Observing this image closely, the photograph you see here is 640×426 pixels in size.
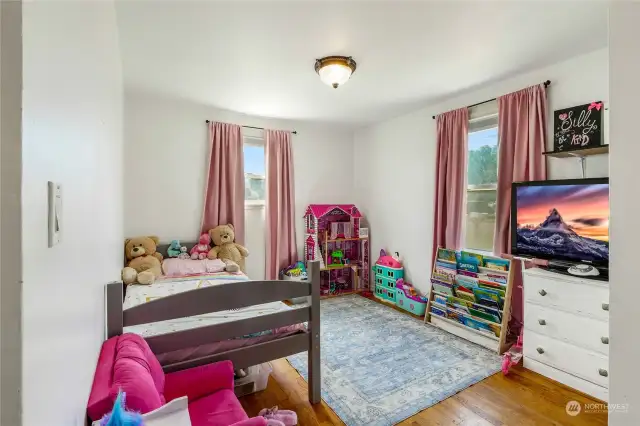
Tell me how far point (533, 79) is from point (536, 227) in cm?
130

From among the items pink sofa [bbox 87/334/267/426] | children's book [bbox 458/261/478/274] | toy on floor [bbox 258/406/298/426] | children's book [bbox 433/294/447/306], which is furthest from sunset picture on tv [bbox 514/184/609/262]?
pink sofa [bbox 87/334/267/426]

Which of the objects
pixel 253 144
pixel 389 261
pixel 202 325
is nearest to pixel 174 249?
pixel 253 144

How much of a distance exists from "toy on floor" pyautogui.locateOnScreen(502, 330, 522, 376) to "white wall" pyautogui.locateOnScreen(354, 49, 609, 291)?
47.2 inches

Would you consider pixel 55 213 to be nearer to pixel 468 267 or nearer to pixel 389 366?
pixel 389 366

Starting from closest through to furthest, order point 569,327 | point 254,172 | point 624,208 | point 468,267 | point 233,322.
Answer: point 624,208, point 233,322, point 569,327, point 468,267, point 254,172

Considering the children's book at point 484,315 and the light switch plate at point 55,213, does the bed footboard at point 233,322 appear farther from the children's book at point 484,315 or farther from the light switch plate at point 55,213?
the children's book at point 484,315

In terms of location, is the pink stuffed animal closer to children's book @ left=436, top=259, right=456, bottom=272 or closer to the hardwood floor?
the hardwood floor

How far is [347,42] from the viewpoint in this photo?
2162 millimetres

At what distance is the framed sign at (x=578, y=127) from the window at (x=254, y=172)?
313 centimetres

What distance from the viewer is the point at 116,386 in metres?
0.92

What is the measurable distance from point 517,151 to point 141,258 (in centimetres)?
371

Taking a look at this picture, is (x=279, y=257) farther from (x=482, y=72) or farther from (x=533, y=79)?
(x=533, y=79)

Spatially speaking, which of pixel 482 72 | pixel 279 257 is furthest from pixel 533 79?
pixel 279 257

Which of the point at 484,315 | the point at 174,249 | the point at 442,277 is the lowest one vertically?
the point at 484,315
